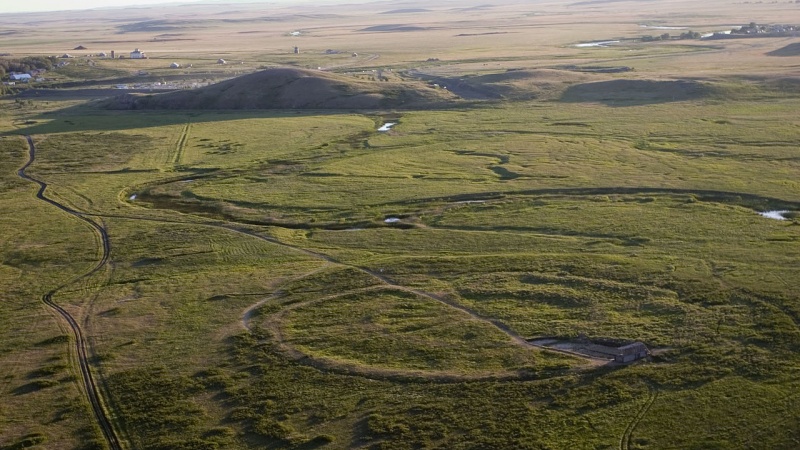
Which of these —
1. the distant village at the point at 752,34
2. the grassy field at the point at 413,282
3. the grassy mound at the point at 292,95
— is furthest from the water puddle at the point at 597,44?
the grassy field at the point at 413,282

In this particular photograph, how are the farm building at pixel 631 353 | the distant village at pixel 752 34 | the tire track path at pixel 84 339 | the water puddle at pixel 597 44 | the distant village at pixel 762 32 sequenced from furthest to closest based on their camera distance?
the water puddle at pixel 597 44
the distant village at pixel 752 34
the distant village at pixel 762 32
the farm building at pixel 631 353
the tire track path at pixel 84 339

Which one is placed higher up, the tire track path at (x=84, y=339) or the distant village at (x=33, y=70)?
the distant village at (x=33, y=70)

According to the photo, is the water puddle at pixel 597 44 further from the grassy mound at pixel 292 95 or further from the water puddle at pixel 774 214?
the water puddle at pixel 774 214

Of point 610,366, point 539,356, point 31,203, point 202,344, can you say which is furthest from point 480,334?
point 31,203

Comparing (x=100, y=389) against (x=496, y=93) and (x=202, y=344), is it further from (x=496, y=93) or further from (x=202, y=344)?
(x=496, y=93)

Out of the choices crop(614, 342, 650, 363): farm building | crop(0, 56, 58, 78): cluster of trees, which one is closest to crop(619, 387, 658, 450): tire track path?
crop(614, 342, 650, 363): farm building

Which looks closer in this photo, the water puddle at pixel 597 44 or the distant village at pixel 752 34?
the distant village at pixel 752 34

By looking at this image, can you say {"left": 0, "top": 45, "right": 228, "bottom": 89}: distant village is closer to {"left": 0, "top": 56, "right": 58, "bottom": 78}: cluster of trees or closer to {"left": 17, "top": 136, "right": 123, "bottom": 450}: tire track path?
{"left": 0, "top": 56, "right": 58, "bottom": 78}: cluster of trees

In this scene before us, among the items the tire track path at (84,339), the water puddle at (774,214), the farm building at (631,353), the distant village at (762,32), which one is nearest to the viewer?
the tire track path at (84,339)
